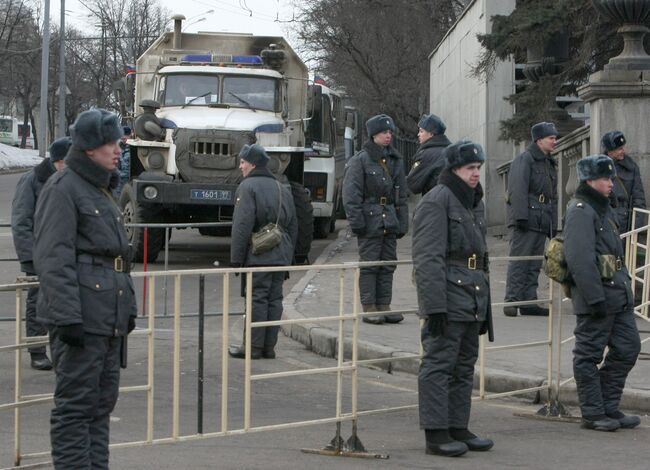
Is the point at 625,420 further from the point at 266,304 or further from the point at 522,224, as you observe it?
the point at 522,224

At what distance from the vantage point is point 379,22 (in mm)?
46844

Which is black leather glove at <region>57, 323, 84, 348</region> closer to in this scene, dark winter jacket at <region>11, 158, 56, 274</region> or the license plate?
dark winter jacket at <region>11, 158, 56, 274</region>

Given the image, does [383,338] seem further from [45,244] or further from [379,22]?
[379,22]

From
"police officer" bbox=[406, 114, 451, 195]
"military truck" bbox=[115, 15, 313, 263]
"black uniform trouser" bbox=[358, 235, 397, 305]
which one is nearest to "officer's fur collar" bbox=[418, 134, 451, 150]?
"police officer" bbox=[406, 114, 451, 195]

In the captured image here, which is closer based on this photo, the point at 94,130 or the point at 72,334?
the point at 72,334

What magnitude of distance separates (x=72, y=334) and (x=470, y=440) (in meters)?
2.89

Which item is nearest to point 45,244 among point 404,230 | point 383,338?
point 383,338

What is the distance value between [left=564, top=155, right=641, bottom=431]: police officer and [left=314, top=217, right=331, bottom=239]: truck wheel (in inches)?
607

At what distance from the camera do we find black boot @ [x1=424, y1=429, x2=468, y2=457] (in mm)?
7164

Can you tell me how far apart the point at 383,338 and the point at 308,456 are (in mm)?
3301

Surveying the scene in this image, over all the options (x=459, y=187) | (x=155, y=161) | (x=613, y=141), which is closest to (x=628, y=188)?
(x=613, y=141)

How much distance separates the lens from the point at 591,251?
8.00m

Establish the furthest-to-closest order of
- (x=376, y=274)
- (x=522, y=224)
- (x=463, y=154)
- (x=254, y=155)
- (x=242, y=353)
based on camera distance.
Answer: (x=522, y=224) → (x=376, y=274) → (x=254, y=155) → (x=242, y=353) → (x=463, y=154)

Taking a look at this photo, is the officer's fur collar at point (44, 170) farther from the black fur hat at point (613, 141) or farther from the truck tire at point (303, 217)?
the truck tire at point (303, 217)
